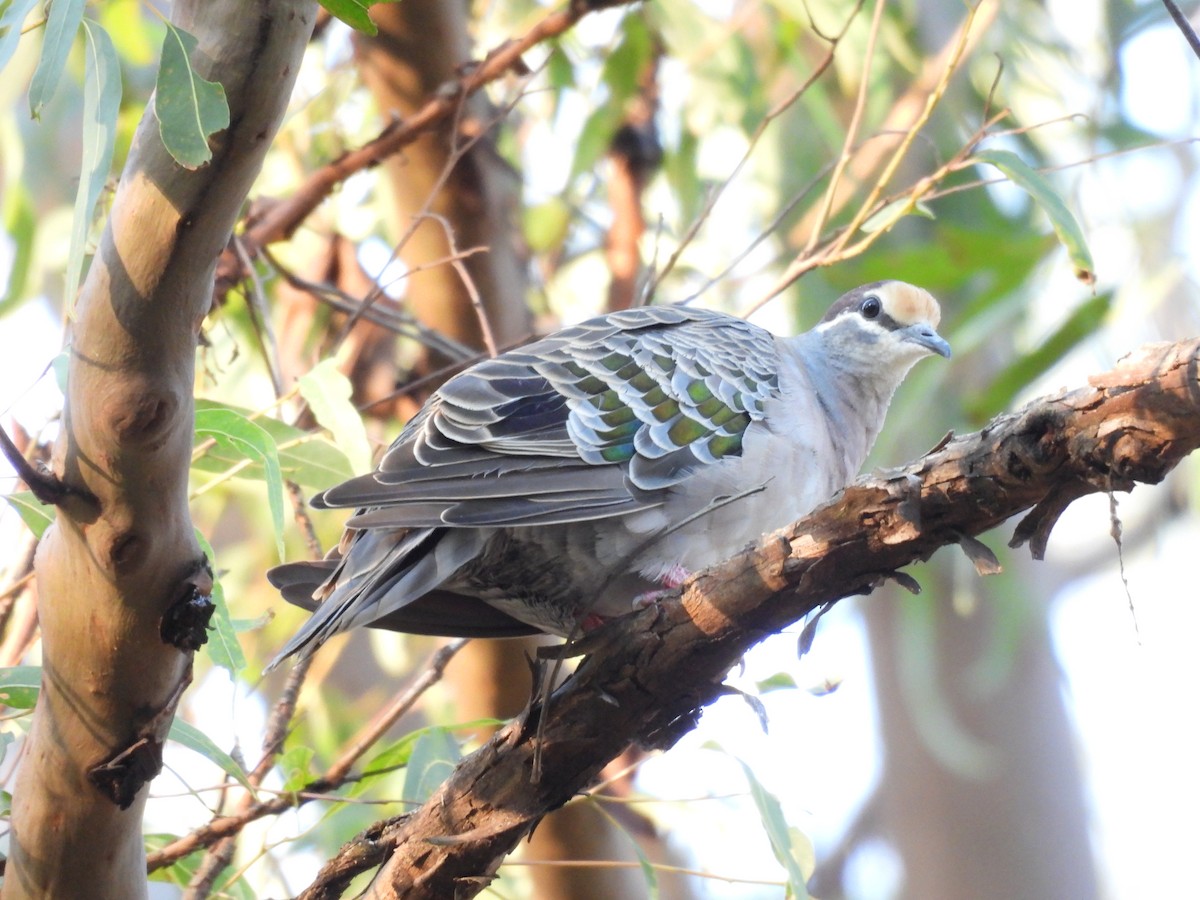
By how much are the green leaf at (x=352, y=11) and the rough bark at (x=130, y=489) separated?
0.03 m

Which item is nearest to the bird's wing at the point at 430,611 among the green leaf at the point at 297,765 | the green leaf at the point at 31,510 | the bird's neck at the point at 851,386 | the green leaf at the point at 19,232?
the green leaf at the point at 297,765

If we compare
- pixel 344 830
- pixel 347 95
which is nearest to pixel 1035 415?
pixel 344 830

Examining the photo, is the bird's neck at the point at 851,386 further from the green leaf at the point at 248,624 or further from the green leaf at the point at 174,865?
the green leaf at the point at 174,865

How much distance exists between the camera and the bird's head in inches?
112

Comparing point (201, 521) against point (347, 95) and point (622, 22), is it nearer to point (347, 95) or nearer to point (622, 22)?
point (347, 95)

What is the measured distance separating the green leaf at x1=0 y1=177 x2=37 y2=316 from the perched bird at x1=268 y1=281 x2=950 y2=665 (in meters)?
1.83

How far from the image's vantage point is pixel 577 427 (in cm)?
216

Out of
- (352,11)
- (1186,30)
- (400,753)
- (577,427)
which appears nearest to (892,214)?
(577,427)

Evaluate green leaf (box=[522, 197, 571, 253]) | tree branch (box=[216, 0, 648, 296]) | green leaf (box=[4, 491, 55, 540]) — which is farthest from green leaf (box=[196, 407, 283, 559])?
green leaf (box=[522, 197, 571, 253])

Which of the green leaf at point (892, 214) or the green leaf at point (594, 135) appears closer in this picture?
the green leaf at point (892, 214)

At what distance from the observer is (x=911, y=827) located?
607 centimetres

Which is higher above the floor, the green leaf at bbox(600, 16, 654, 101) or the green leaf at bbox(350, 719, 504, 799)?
the green leaf at bbox(600, 16, 654, 101)

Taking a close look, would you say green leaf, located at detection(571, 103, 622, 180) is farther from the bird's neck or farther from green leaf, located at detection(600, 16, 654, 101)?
the bird's neck

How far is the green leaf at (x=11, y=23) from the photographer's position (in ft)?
4.49
